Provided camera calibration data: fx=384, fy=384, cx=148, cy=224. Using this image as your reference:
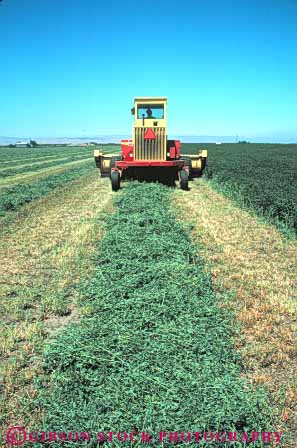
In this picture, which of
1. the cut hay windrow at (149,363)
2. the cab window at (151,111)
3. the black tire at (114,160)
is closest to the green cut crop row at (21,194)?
the black tire at (114,160)

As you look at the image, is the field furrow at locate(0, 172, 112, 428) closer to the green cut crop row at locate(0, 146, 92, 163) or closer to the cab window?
the cab window

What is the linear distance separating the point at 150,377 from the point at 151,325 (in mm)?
1045

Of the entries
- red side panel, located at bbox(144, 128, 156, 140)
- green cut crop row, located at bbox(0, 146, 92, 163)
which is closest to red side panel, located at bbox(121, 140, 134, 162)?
red side panel, located at bbox(144, 128, 156, 140)

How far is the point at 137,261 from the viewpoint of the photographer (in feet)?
21.0

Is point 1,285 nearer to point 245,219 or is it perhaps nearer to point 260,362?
point 260,362

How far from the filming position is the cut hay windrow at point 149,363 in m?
2.89

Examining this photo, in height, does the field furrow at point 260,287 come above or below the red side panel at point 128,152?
below

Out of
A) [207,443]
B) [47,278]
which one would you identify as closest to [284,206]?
[47,278]

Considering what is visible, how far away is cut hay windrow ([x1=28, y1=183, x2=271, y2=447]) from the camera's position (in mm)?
2893

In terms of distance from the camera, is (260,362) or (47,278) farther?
(47,278)

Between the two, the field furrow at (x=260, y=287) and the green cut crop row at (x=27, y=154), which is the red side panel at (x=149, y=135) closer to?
the field furrow at (x=260, y=287)

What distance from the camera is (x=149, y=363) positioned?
356cm

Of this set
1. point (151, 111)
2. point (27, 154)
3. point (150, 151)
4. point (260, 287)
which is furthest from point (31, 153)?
point (260, 287)

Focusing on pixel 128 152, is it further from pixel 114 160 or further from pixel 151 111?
pixel 151 111
